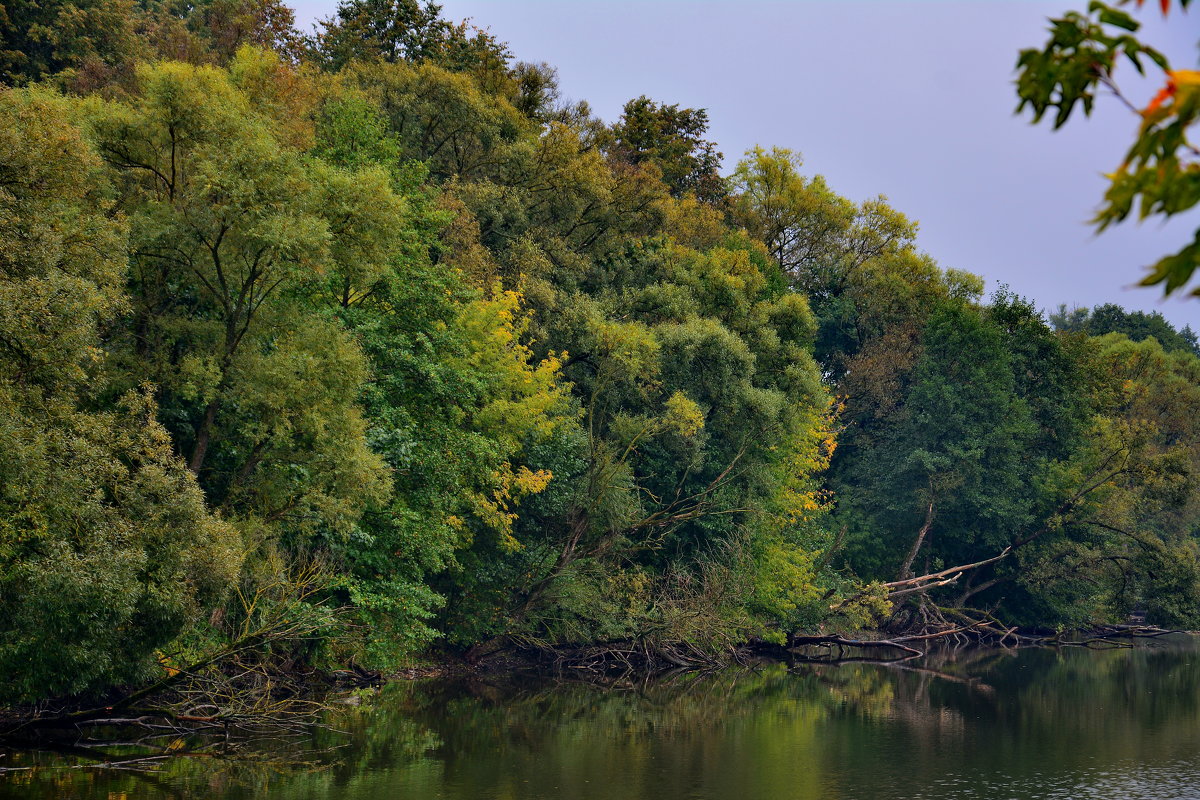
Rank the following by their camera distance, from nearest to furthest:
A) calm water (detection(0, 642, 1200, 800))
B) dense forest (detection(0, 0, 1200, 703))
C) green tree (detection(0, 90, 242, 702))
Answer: green tree (detection(0, 90, 242, 702)) < calm water (detection(0, 642, 1200, 800)) < dense forest (detection(0, 0, 1200, 703))

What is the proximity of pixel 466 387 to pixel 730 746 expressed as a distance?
12.8m

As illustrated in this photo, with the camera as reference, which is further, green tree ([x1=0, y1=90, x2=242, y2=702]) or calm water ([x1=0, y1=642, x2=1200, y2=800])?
calm water ([x1=0, y1=642, x2=1200, y2=800])

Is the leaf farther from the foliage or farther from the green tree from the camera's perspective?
the green tree

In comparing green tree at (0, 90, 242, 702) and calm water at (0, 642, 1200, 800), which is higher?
green tree at (0, 90, 242, 702)

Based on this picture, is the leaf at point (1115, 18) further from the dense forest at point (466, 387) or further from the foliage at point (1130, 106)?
the dense forest at point (466, 387)

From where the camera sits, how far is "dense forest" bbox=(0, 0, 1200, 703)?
66.2ft

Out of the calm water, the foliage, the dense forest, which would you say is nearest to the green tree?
the dense forest

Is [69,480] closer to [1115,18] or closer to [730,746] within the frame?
[730,746]

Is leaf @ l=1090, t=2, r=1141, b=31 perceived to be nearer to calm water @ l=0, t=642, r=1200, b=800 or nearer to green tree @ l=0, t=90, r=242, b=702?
calm water @ l=0, t=642, r=1200, b=800

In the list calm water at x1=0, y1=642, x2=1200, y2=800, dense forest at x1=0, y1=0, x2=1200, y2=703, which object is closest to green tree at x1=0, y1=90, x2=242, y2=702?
dense forest at x1=0, y1=0, x2=1200, y2=703

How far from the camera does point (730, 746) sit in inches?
978

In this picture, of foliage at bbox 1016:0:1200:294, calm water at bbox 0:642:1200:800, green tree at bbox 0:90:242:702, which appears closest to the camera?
foliage at bbox 1016:0:1200:294

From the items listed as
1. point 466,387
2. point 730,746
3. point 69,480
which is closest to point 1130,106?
point 69,480

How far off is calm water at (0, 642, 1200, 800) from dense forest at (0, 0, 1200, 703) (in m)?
2.62
